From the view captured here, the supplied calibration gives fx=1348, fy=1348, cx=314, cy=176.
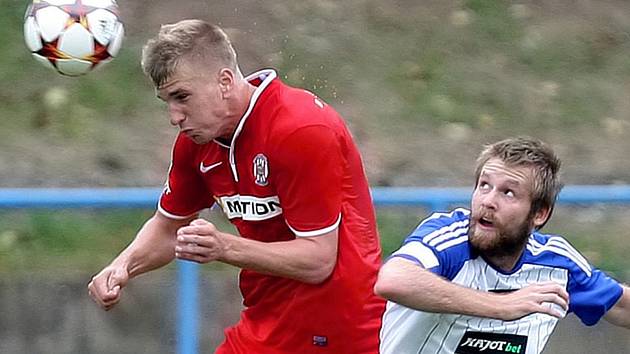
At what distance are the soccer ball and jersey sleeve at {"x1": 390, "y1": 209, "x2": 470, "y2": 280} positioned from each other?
1.93m

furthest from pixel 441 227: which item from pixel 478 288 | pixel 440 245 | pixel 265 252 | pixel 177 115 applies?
pixel 177 115

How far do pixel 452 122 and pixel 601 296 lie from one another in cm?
485

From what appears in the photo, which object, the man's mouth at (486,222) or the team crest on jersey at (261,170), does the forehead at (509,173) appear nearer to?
the man's mouth at (486,222)

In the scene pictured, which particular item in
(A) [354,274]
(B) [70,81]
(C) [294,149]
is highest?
(C) [294,149]

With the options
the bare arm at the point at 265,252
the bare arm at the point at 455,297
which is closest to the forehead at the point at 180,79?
the bare arm at the point at 265,252

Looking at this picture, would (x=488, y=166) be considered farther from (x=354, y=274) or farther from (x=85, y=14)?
(x=85, y=14)

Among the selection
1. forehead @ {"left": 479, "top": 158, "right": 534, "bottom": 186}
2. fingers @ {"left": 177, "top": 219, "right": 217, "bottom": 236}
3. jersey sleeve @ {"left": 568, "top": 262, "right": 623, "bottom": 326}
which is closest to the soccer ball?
fingers @ {"left": 177, "top": 219, "right": 217, "bottom": 236}

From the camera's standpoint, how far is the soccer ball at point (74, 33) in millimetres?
5449

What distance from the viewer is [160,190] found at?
627 cm

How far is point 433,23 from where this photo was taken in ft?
32.7

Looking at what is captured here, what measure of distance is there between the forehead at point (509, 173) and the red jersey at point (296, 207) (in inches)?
19.9

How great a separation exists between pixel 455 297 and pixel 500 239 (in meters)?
0.31

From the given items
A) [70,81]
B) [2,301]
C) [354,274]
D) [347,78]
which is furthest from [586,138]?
[354,274]

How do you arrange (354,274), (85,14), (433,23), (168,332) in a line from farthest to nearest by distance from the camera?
(433,23) → (168,332) → (85,14) → (354,274)
